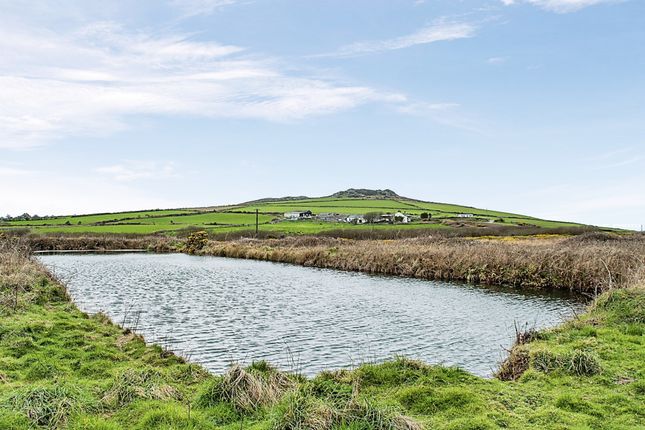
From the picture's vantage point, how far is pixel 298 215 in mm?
118500

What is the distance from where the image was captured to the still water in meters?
15.5

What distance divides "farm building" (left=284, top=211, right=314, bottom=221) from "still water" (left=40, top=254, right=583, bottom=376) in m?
76.3

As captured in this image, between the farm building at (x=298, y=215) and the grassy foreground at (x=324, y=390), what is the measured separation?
10088cm

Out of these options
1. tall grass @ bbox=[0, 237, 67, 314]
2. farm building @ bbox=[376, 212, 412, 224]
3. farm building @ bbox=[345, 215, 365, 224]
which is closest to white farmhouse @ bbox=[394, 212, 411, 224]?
farm building @ bbox=[376, 212, 412, 224]

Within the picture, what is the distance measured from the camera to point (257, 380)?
9211mm

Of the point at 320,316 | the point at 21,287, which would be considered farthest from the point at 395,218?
the point at 21,287

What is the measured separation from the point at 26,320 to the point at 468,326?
1523cm

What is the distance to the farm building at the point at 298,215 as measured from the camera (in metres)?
115

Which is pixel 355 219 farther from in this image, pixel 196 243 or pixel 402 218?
pixel 196 243

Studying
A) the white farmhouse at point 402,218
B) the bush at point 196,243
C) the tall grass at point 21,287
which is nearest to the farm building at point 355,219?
the white farmhouse at point 402,218

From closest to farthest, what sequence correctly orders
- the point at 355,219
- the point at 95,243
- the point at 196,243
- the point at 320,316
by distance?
the point at 320,316 < the point at 196,243 < the point at 95,243 < the point at 355,219

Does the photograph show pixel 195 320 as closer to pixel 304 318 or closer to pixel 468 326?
pixel 304 318

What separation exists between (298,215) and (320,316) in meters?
96.6

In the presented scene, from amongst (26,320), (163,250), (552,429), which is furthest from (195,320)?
(163,250)
